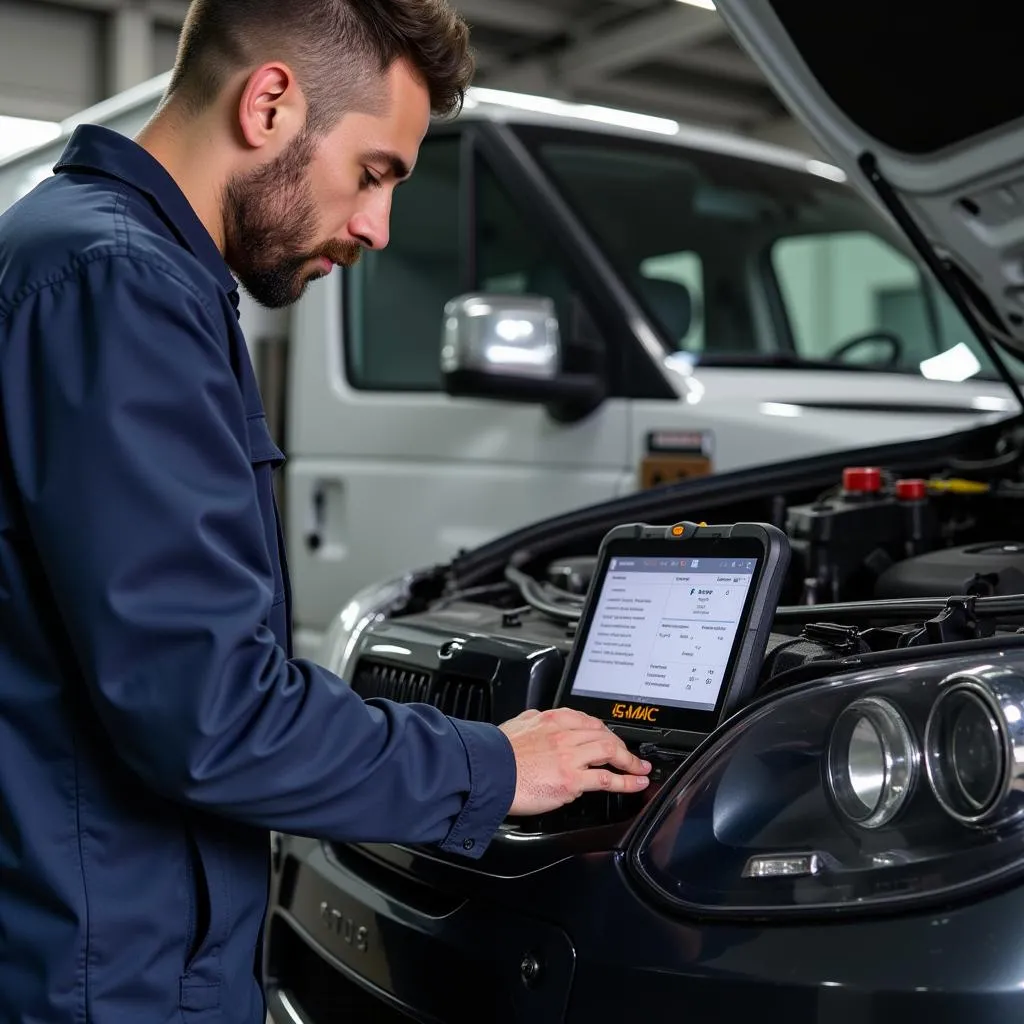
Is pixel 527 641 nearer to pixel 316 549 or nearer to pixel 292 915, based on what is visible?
pixel 292 915

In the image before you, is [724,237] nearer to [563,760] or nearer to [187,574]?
[563,760]

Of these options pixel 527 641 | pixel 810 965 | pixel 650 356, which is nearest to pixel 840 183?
pixel 650 356

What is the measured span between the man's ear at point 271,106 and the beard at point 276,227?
0.02 metres

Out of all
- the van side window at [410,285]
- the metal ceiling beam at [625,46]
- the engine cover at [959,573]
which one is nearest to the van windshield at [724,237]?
the van side window at [410,285]

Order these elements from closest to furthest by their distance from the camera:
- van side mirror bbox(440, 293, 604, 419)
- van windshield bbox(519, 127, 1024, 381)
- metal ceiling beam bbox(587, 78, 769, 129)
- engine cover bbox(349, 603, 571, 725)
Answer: engine cover bbox(349, 603, 571, 725) → van side mirror bbox(440, 293, 604, 419) → van windshield bbox(519, 127, 1024, 381) → metal ceiling beam bbox(587, 78, 769, 129)

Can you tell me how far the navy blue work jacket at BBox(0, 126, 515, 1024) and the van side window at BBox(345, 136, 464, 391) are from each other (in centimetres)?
222

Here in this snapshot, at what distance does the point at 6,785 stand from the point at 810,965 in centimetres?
66

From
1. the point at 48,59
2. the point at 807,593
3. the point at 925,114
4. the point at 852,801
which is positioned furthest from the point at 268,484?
the point at 48,59

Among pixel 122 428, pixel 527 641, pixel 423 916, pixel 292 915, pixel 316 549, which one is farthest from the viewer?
pixel 316 549

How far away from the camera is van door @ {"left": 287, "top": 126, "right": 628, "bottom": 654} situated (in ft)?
10.2

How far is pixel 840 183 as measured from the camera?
372 centimetres

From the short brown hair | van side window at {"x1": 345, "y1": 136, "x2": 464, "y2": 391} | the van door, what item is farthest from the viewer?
van side window at {"x1": 345, "y1": 136, "x2": 464, "y2": 391}

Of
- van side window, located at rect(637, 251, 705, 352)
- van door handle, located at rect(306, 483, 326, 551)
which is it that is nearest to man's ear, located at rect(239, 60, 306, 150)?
van side window, located at rect(637, 251, 705, 352)

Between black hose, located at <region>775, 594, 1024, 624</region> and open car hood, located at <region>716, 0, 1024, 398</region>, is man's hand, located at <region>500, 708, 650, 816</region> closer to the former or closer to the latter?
black hose, located at <region>775, 594, 1024, 624</region>
